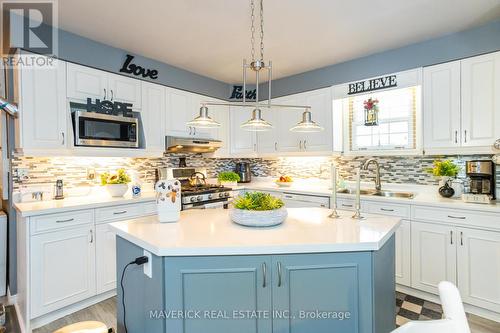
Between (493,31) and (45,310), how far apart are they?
14.9ft

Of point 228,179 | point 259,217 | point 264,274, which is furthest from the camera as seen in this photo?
point 228,179

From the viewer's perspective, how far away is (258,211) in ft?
5.21

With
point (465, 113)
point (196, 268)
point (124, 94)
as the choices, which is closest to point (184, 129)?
point (124, 94)

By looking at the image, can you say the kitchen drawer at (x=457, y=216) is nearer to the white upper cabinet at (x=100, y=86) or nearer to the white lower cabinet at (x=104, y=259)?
the white lower cabinet at (x=104, y=259)

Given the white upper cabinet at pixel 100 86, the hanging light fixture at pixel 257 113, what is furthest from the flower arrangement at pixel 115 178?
the hanging light fixture at pixel 257 113

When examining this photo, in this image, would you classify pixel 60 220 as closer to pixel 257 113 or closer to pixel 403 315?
pixel 257 113

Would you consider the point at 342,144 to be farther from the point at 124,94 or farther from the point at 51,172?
the point at 51,172

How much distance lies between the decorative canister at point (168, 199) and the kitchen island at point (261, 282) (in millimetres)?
272

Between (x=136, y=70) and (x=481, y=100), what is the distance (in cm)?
354

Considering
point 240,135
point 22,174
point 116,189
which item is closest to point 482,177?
point 240,135

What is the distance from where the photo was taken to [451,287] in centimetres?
82

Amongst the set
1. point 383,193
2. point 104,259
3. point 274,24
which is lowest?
point 104,259

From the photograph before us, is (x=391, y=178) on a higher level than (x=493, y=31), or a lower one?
lower

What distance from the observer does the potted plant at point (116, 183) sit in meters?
2.83
